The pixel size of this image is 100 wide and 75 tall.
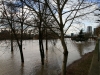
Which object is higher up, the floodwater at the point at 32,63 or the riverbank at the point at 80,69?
the riverbank at the point at 80,69

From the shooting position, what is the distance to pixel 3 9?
16984mm

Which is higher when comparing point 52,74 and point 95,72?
point 95,72

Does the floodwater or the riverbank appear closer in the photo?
the riverbank

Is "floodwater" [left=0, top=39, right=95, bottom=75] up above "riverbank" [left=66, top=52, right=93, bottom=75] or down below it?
below

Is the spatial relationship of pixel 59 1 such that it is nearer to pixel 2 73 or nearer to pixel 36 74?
pixel 36 74

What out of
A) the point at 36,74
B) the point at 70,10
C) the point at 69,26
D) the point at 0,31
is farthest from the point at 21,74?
the point at 70,10

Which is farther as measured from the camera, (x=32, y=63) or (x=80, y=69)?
(x=32, y=63)

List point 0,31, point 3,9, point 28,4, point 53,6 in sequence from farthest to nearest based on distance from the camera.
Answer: point 3,9, point 0,31, point 53,6, point 28,4

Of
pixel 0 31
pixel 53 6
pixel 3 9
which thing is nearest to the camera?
pixel 53 6

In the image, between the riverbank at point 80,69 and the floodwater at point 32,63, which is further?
the floodwater at point 32,63

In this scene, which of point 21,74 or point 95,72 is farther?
point 21,74

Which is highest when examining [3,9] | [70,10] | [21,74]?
[3,9]

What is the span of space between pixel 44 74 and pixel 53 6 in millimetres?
6901

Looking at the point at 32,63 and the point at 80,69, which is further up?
the point at 80,69
